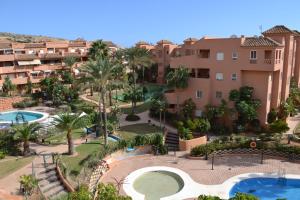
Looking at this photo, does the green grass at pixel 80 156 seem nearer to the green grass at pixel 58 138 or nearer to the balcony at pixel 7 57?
the green grass at pixel 58 138

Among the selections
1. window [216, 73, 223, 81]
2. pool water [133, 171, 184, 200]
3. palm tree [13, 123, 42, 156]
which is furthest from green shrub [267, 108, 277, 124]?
palm tree [13, 123, 42, 156]

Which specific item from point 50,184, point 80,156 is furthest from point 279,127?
point 50,184

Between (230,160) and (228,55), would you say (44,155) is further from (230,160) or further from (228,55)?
(228,55)

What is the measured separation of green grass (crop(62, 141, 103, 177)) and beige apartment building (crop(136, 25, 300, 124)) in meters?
14.3

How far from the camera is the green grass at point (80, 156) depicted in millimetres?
25578

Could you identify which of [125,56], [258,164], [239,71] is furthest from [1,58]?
[258,164]

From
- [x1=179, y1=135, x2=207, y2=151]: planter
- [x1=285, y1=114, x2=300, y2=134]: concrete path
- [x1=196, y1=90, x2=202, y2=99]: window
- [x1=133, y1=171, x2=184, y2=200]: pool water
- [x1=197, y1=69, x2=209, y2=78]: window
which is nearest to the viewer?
[x1=133, y1=171, x2=184, y2=200]: pool water

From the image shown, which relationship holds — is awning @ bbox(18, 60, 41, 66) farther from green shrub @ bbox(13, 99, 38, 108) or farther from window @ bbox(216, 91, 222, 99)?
window @ bbox(216, 91, 222, 99)

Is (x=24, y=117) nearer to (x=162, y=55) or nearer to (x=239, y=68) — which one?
(x=239, y=68)

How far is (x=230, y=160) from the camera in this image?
98.6ft

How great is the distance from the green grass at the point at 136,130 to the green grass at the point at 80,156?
15.7ft

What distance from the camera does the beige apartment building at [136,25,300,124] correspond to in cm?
3531

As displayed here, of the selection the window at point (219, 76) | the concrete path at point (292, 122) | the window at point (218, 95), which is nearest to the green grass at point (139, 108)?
the window at point (218, 95)

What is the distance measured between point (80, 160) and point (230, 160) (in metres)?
14.9
